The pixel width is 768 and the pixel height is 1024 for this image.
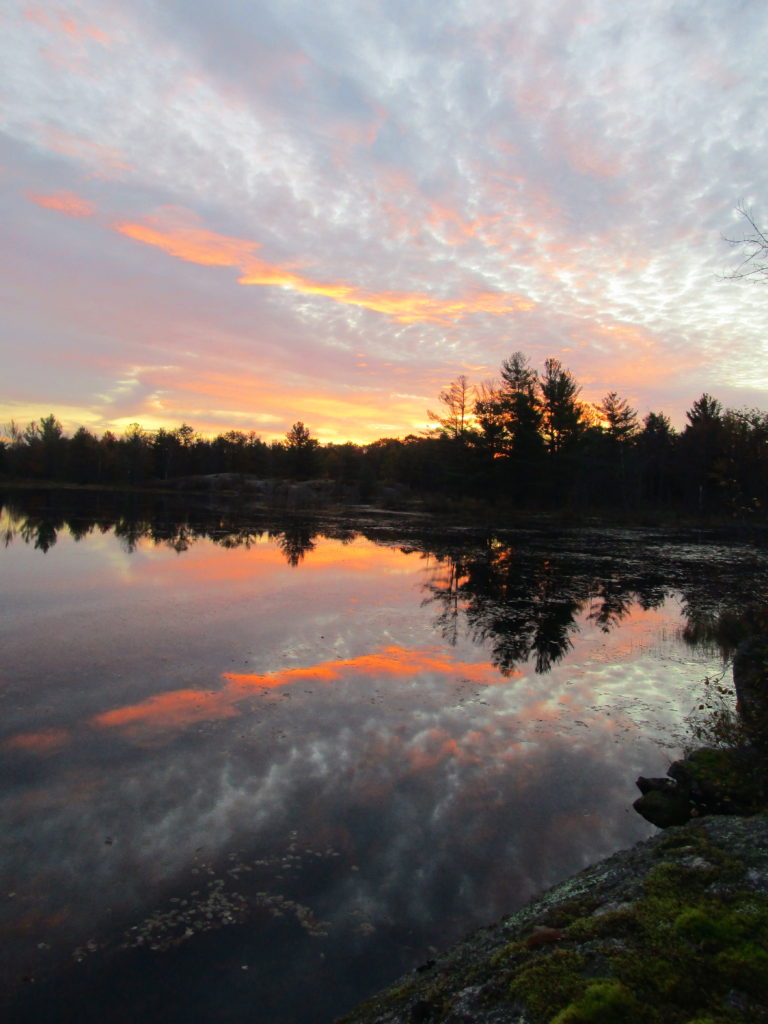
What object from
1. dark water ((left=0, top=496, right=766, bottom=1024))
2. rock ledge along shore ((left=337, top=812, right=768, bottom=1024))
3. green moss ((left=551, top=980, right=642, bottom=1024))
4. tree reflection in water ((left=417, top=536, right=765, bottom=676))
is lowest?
dark water ((left=0, top=496, right=766, bottom=1024))

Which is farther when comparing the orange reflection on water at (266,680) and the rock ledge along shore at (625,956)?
the orange reflection on water at (266,680)

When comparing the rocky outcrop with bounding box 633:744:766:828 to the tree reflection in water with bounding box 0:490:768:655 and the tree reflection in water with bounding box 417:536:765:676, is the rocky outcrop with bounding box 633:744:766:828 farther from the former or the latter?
the tree reflection in water with bounding box 417:536:765:676

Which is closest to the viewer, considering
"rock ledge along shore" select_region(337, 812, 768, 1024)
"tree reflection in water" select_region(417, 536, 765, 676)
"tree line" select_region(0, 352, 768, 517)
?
"rock ledge along shore" select_region(337, 812, 768, 1024)

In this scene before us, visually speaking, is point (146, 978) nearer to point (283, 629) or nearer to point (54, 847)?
point (54, 847)

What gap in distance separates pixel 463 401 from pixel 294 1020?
2679 inches

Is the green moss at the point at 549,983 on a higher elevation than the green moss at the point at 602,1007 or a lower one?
lower

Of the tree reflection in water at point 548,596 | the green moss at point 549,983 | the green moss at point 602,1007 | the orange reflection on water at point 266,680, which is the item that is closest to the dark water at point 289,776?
the orange reflection on water at point 266,680

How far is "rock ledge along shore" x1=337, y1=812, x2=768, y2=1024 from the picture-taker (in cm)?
291

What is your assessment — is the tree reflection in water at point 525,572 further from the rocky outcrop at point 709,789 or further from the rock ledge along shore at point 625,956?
the rock ledge along shore at point 625,956

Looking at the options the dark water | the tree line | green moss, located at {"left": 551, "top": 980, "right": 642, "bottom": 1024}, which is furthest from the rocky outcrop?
the tree line

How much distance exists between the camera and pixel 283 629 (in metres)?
13.8

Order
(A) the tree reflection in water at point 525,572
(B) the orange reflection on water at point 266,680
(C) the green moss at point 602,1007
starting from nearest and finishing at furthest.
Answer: (C) the green moss at point 602,1007
(B) the orange reflection on water at point 266,680
(A) the tree reflection in water at point 525,572

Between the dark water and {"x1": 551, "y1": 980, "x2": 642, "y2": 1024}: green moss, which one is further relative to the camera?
the dark water

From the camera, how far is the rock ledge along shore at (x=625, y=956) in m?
2.91
